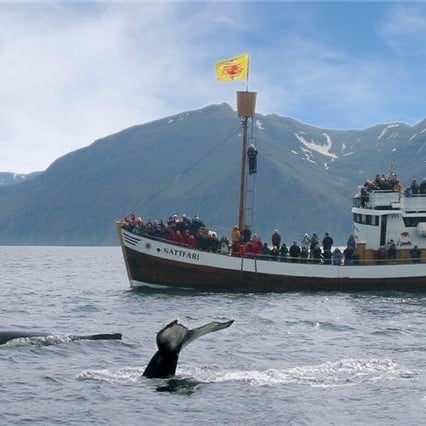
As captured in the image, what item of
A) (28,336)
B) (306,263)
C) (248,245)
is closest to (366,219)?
(306,263)

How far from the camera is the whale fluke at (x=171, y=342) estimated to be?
16781 mm

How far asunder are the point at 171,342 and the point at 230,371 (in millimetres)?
3595

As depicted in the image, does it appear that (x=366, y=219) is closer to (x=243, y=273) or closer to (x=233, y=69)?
(x=243, y=273)

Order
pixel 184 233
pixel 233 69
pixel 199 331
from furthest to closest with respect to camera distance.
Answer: pixel 233 69 → pixel 184 233 → pixel 199 331

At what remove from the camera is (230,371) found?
19.9 meters

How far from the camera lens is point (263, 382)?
18609 mm

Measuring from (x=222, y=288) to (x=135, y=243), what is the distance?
18.3ft

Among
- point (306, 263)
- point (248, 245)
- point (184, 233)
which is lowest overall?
point (306, 263)

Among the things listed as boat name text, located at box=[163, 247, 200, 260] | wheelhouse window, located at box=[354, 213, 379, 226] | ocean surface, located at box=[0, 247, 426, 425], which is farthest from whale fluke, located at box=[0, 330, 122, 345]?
wheelhouse window, located at box=[354, 213, 379, 226]

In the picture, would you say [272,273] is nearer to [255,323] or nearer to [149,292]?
[149,292]

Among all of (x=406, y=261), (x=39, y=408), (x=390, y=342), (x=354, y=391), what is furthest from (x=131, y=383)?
(x=406, y=261)

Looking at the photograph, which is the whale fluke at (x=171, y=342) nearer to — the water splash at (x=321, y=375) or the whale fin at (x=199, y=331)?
the whale fin at (x=199, y=331)

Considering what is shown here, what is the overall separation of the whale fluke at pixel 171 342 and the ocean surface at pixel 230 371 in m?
0.34

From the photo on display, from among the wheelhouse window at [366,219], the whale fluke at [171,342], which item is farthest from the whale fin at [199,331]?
the wheelhouse window at [366,219]
